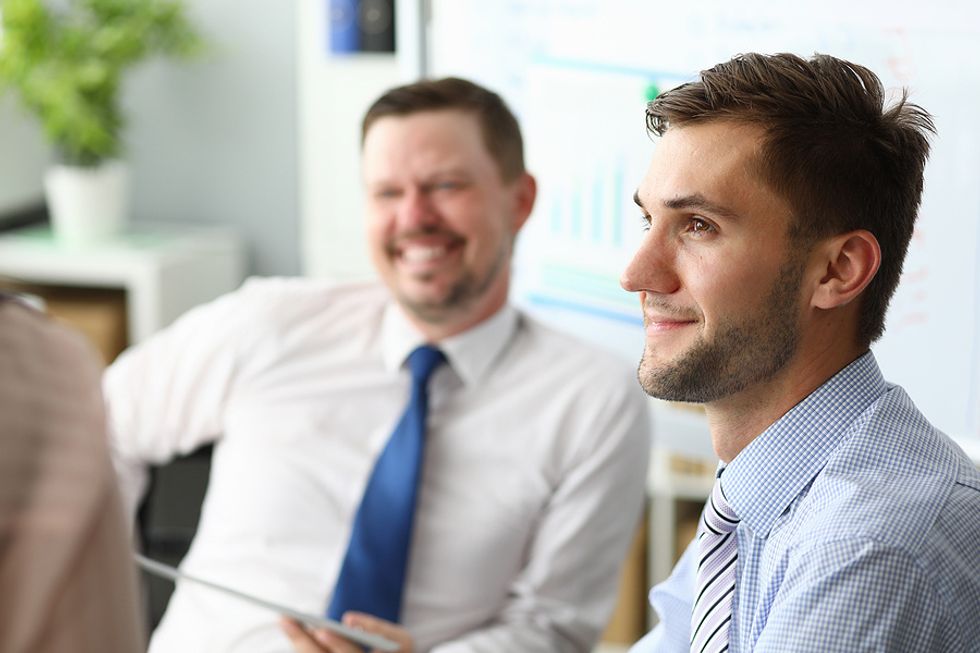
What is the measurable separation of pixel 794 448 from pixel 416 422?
792mm

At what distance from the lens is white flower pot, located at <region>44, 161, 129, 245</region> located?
3.11 metres

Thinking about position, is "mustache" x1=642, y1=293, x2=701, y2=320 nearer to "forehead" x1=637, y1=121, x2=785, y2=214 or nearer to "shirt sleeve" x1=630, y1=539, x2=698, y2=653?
"forehead" x1=637, y1=121, x2=785, y2=214

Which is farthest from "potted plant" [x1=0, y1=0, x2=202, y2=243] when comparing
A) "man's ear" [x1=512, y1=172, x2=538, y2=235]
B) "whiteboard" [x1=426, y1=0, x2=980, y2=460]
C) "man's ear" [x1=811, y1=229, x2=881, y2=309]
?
"man's ear" [x1=811, y1=229, x2=881, y2=309]

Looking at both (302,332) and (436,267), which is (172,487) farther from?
(436,267)

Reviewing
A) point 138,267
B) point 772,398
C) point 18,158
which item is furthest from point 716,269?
point 18,158

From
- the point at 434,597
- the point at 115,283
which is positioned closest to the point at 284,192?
the point at 115,283

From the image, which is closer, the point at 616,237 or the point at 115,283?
the point at 616,237

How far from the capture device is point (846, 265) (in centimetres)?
113

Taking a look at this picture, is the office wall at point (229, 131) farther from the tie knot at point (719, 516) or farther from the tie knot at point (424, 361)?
the tie knot at point (719, 516)

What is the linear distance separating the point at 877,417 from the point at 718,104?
1.04ft

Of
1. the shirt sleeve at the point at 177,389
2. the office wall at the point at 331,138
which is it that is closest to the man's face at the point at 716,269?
the shirt sleeve at the point at 177,389

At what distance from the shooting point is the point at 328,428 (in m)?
1.84

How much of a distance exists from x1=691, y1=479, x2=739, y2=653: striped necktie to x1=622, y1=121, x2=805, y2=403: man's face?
11cm

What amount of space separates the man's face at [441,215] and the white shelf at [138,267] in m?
1.24
